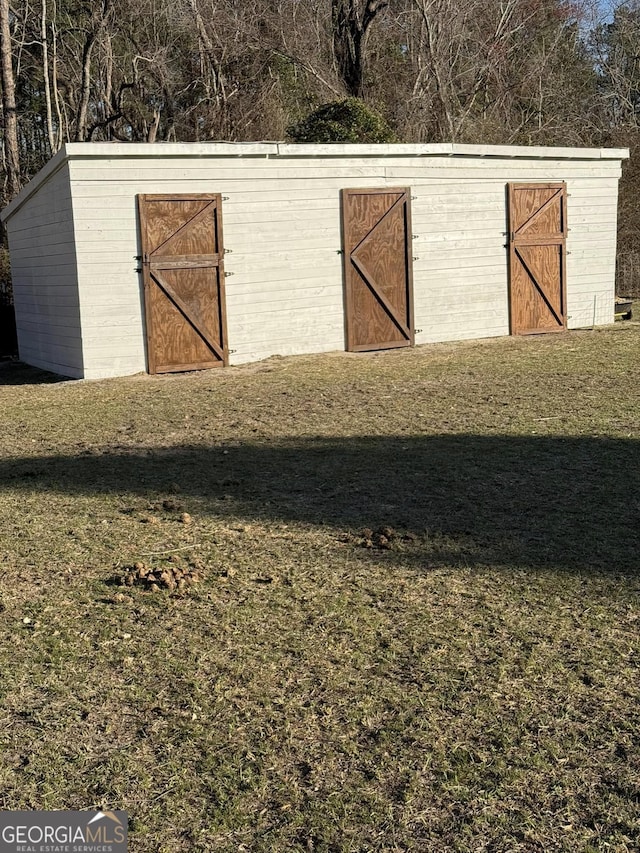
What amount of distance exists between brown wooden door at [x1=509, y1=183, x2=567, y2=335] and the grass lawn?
7.17 meters

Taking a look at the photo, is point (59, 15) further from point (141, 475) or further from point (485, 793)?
point (485, 793)

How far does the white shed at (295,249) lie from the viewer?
37.3 ft

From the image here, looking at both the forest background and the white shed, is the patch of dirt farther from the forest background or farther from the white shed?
the forest background

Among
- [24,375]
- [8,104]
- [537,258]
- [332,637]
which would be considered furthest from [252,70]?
[332,637]

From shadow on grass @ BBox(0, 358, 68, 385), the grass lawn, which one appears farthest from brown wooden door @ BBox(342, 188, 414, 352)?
the grass lawn

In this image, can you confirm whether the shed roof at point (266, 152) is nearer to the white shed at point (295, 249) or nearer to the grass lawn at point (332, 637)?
the white shed at point (295, 249)

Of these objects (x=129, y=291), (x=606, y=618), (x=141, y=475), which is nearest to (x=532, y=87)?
(x=129, y=291)

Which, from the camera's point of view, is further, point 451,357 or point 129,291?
point 451,357

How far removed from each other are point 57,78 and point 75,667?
947 inches

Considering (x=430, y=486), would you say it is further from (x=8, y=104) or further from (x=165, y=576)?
(x=8, y=104)

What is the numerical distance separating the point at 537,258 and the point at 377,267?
113 inches

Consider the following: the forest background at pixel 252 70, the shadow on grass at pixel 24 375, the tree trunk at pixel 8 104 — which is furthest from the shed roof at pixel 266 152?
the forest background at pixel 252 70

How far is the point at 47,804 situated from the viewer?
2525 mm

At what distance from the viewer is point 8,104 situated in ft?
73.7
